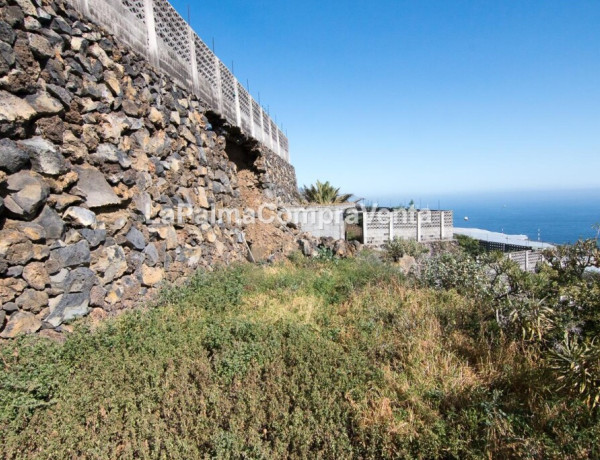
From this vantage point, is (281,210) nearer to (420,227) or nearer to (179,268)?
(179,268)

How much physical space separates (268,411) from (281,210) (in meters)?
8.08

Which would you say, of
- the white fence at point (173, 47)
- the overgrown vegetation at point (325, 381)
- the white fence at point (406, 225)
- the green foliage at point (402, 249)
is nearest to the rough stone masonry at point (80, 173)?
the white fence at point (173, 47)

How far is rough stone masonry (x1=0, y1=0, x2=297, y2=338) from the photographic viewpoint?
3.12 meters

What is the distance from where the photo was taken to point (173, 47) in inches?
237

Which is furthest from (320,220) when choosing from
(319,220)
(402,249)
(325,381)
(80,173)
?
(325,381)

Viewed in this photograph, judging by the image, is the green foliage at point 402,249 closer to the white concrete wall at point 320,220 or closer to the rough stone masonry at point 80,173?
the white concrete wall at point 320,220

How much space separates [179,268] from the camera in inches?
215

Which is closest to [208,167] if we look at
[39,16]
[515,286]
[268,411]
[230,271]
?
[230,271]

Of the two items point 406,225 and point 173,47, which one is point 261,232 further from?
point 406,225

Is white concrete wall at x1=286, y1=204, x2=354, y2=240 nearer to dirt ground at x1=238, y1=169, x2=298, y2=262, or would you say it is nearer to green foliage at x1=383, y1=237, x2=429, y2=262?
dirt ground at x1=238, y1=169, x2=298, y2=262

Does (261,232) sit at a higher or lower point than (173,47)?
lower

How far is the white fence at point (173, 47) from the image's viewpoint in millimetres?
4500

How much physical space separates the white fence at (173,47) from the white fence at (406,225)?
7.02m

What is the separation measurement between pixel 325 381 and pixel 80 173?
3.72 meters
